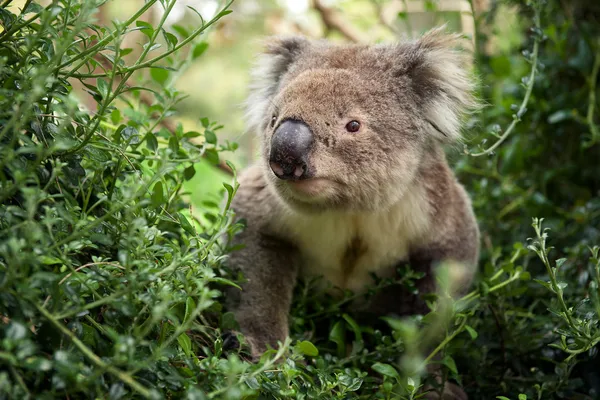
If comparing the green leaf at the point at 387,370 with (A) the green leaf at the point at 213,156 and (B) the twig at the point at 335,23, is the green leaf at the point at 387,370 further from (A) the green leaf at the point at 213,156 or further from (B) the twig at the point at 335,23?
(B) the twig at the point at 335,23

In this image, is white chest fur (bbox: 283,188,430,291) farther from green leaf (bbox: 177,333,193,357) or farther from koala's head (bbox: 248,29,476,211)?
green leaf (bbox: 177,333,193,357)

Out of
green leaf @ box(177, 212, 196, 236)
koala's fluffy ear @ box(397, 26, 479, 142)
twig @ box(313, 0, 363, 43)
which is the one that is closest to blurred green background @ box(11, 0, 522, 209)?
twig @ box(313, 0, 363, 43)

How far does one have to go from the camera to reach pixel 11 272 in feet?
3.65

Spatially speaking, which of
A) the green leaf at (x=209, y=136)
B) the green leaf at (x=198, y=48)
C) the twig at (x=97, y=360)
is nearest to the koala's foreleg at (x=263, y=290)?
the green leaf at (x=209, y=136)

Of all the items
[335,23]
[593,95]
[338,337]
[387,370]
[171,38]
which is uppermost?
[171,38]

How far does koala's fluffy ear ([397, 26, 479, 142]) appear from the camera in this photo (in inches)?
97.3

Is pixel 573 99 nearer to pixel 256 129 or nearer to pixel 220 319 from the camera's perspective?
pixel 256 129

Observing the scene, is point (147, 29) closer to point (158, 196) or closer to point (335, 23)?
point (158, 196)

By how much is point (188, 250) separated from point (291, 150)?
0.55 metres

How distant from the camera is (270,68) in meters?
2.83

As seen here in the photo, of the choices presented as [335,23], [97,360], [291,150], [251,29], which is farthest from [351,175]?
[251,29]

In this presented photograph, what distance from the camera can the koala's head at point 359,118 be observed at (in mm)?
2115

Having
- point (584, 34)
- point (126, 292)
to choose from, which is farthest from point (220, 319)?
point (584, 34)

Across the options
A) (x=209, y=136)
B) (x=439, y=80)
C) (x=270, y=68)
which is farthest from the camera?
(x=270, y=68)
